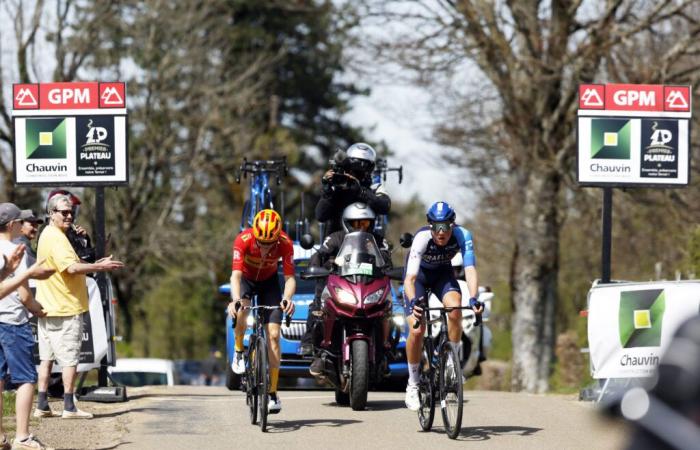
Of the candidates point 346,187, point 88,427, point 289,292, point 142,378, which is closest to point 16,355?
point 88,427

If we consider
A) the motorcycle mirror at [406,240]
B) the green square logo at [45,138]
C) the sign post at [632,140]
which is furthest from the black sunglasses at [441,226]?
the green square logo at [45,138]

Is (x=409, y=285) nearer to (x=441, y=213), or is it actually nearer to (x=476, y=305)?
(x=441, y=213)

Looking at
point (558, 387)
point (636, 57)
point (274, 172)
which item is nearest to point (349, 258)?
point (274, 172)

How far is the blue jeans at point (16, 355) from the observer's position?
389 inches

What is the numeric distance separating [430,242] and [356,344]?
128 cm

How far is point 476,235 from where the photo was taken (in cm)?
4106

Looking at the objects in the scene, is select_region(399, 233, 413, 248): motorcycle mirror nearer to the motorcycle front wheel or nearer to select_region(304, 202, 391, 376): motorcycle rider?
select_region(304, 202, 391, 376): motorcycle rider

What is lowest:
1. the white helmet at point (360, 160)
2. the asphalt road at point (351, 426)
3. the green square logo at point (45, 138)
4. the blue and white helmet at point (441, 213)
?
the asphalt road at point (351, 426)

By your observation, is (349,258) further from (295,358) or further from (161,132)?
(161,132)

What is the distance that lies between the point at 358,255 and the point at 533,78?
15.2 metres

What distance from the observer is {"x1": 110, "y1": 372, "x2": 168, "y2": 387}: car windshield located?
82.3ft

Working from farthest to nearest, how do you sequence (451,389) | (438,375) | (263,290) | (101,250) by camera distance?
(101,250) < (263,290) < (438,375) < (451,389)

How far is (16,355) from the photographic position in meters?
9.91

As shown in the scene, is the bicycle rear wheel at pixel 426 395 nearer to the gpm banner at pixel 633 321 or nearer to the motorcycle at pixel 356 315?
the motorcycle at pixel 356 315
